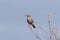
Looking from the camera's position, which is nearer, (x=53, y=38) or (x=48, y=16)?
(x=53, y=38)

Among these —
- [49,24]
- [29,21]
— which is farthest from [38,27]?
A: [29,21]

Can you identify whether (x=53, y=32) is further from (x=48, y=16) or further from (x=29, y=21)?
(x=29, y=21)

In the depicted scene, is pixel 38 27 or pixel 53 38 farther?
pixel 38 27

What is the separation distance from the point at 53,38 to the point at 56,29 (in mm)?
520

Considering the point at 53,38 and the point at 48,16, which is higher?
the point at 48,16

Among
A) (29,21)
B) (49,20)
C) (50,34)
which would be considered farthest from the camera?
(29,21)

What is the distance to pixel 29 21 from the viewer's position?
962 cm

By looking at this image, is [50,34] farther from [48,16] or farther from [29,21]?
[29,21]

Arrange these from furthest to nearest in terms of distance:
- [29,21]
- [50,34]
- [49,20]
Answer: [29,21] < [49,20] < [50,34]

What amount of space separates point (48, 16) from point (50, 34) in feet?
2.39

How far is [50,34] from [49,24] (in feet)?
1.48

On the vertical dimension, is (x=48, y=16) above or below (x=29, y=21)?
above

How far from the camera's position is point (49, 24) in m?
6.54

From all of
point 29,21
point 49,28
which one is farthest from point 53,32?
point 29,21
